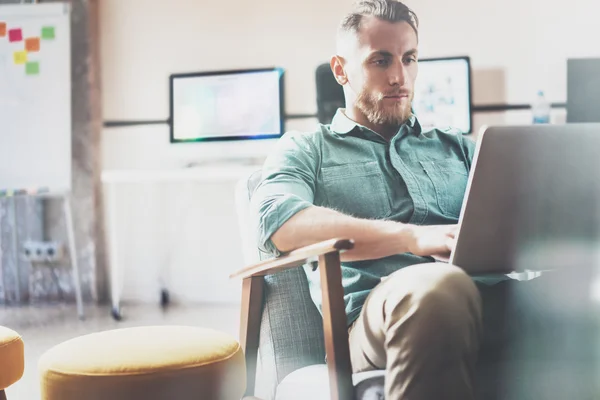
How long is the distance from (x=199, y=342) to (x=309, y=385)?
0.75ft

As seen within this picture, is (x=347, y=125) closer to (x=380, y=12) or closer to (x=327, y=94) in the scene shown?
(x=380, y=12)

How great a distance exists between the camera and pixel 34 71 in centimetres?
355

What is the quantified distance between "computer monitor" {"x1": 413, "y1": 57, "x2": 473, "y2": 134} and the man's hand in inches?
91.1

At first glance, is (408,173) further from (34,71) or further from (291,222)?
(34,71)

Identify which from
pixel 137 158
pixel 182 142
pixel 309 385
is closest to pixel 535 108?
pixel 182 142

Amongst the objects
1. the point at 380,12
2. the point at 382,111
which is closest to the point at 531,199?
the point at 382,111

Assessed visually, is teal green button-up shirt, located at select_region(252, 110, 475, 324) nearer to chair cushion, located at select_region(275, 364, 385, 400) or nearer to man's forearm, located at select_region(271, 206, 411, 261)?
man's forearm, located at select_region(271, 206, 411, 261)

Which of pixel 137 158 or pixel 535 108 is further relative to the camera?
pixel 137 158

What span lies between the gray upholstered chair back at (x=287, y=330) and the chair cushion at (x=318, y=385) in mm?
58

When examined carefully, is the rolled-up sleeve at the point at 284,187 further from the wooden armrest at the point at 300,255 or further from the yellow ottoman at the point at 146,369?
the yellow ottoman at the point at 146,369

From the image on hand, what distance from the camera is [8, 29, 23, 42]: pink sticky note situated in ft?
11.7

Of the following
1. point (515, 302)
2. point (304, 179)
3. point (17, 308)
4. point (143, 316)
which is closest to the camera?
point (515, 302)

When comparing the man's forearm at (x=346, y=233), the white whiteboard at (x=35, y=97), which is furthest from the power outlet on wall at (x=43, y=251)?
the man's forearm at (x=346, y=233)

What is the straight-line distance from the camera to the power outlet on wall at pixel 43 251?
3715 mm
